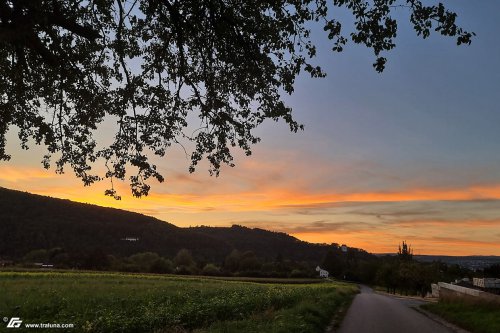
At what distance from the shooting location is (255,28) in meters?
11.5

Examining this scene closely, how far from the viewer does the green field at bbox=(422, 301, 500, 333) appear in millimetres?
17892

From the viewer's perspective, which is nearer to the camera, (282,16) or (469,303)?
(282,16)

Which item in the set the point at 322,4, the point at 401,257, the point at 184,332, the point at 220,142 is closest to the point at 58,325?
the point at 184,332

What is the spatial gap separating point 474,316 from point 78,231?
136 m

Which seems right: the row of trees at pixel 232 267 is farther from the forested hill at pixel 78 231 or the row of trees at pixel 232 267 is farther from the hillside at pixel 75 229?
the hillside at pixel 75 229

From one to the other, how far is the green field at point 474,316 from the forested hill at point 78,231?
314ft

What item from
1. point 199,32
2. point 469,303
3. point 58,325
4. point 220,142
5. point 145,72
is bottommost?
point 58,325

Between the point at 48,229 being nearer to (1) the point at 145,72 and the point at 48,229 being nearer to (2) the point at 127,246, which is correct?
(2) the point at 127,246

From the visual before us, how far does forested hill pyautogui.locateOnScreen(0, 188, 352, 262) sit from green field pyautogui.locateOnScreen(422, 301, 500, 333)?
95.6 m

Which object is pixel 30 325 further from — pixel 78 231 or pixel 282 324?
pixel 78 231

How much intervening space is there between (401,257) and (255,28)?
508 ft

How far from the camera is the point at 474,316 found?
68.8ft
